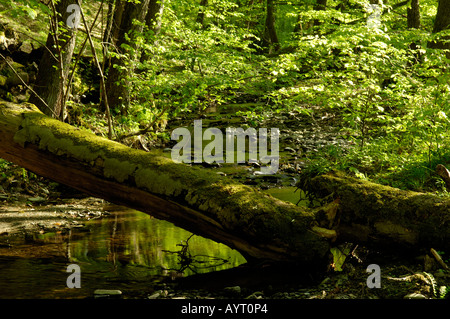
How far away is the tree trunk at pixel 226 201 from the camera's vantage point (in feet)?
12.9

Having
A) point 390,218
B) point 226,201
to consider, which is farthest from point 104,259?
point 390,218

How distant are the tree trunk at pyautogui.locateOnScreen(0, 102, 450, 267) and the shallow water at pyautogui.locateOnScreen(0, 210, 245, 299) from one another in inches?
28.9

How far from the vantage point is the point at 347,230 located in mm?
4359

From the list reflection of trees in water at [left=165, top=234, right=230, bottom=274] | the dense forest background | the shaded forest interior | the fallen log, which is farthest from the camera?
the dense forest background

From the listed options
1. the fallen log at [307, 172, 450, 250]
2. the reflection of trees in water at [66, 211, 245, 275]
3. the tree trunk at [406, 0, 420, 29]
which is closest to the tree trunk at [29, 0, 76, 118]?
the reflection of trees in water at [66, 211, 245, 275]

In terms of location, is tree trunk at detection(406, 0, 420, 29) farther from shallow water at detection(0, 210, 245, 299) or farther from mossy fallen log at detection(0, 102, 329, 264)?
mossy fallen log at detection(0, 102, 329, 264)

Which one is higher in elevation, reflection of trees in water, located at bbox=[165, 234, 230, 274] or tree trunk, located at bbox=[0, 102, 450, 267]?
tree trunk, located at bbox=[0, 102, 450, 267]

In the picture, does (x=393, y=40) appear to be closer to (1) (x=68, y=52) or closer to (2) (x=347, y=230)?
(2) (x=347, y=230)

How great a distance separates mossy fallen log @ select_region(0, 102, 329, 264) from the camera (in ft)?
12.8

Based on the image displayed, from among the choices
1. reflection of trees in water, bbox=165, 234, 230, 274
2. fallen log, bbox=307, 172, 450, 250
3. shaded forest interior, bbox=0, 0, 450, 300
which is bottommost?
reflection of trees in water, bbox=165, 234, 230, 274

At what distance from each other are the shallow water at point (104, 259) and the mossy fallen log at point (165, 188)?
73 cm

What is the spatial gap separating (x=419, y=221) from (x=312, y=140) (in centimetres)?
870

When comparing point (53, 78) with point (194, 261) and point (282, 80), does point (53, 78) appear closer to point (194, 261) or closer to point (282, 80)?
point (282, 80)

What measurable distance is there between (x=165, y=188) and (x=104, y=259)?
1391 mm
